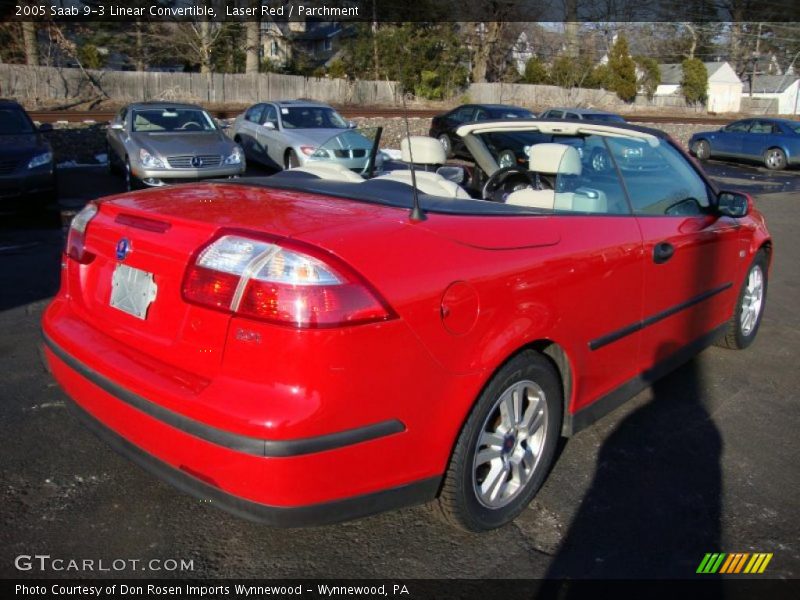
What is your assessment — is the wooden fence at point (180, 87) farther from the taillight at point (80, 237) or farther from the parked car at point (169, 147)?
the taillight at point (80, 237)

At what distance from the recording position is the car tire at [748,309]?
4.96m

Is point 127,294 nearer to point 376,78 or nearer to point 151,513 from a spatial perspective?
A: point 151,513

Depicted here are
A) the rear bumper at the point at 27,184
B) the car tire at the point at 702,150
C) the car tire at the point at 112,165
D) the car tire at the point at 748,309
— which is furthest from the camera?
the car tire at the point at 702,150

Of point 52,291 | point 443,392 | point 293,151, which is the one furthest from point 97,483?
point 293,151

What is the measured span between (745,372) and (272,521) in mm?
3784

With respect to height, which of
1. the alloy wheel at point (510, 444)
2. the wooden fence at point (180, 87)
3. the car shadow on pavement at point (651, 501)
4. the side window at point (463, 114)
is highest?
the wooden fence at point (180, 87)

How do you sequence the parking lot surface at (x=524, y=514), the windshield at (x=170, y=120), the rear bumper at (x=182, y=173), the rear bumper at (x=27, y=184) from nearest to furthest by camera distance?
the parking lot surface at (x=524, y=514) < the rear bumper at (x=27, y=184) < the rear bumper at (x=182, y=173) < the windshield at (x=170, y=120)

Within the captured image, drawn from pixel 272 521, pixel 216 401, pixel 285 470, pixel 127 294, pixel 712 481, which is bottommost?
pixel 712 481

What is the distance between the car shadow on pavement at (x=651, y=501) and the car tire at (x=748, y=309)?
99 cm

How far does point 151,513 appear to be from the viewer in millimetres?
2979

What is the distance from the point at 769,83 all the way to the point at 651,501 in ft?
265

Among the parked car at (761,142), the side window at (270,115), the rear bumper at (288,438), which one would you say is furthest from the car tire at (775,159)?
the rear bumper at (288,438)

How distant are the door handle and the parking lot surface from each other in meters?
0.96

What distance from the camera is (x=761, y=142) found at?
2225cm
